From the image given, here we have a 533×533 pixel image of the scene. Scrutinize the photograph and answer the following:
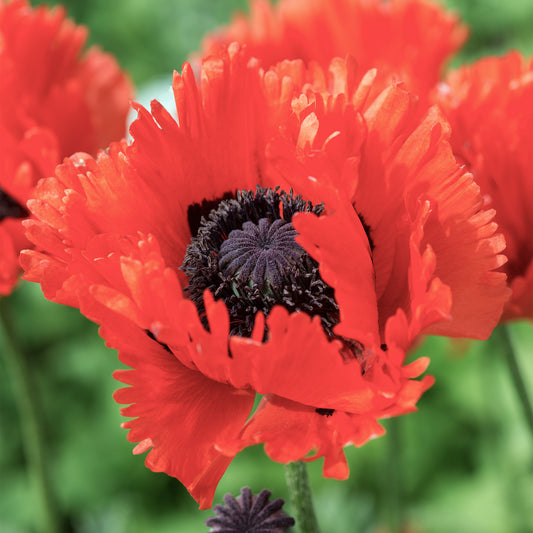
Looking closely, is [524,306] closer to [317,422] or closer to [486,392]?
[317,422]

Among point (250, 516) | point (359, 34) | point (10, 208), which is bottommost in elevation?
point (250, 516)

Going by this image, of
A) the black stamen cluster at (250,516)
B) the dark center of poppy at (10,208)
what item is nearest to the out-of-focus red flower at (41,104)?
the dark center of poppy at (10,208)

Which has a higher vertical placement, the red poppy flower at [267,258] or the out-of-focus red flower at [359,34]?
the out-of-focus red flower at [359,34]

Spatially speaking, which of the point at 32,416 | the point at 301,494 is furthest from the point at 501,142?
the point at 32,416

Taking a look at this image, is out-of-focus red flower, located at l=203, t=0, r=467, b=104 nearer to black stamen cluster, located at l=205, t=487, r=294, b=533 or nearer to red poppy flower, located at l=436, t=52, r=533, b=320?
red poppy flower, located at l=436, t=52, r=533, b=320

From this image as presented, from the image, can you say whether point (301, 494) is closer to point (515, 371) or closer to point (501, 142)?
point (515, 371)

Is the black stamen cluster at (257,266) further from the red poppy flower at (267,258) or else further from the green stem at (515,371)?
the green stem at (515,371)

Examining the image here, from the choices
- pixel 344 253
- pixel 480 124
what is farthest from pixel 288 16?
pixel 344 253
